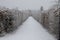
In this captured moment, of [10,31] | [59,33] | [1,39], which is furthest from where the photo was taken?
[10,31]

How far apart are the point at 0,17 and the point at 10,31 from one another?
3.75 feet

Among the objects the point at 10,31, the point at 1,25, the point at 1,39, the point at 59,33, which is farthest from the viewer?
the point at 10,31

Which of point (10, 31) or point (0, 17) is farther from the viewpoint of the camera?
point (10, 31)

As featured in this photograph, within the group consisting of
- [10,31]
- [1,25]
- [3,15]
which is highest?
[3,15]

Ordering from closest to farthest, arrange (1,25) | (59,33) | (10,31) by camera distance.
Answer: (59,33), (1,25), (10,31)

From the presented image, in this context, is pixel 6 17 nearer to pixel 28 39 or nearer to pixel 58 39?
pixel 28 39

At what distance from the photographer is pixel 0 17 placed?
22.0 feet

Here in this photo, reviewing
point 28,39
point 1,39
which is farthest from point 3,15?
point 28,39

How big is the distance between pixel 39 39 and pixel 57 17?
4.99 feet

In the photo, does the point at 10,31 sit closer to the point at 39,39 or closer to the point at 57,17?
the point at 39,39

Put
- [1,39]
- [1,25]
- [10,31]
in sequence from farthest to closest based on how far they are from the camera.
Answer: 1. [10,31]
2. [1,25]
3. [1,39]

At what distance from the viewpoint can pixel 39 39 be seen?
6.05 metres

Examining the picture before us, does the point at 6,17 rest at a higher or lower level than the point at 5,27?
higher

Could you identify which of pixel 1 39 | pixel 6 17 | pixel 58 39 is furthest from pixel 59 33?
pixel 6 17
